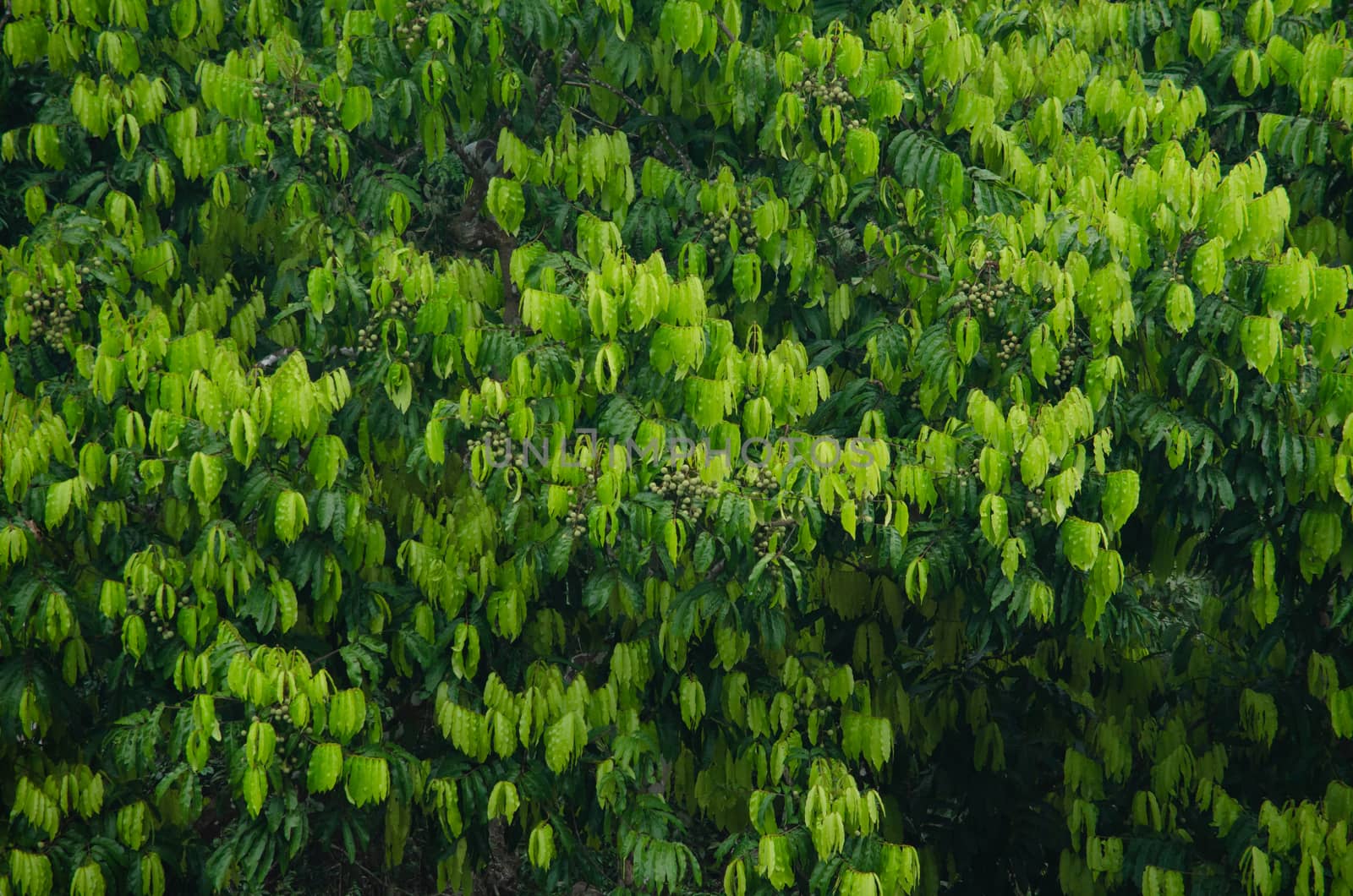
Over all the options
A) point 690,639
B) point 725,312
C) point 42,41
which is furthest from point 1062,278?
point 42,41

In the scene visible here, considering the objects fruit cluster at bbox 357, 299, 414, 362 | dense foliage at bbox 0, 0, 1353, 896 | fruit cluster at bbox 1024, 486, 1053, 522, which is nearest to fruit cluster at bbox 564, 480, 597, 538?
dense foliage at bbox 0, 0, 1353, 896

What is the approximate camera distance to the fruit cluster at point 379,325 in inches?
203

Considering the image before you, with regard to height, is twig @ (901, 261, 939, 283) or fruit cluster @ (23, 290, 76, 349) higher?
twig @ (901, 261, 939, 283)

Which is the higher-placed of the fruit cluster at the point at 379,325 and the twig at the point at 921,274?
the twig at the point at 921,274

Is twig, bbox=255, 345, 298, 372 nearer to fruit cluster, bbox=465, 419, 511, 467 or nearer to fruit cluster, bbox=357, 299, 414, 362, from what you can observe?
fruit cluster, bbox=357, 299, 414, 362

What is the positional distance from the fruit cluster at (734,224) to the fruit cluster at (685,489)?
3.22ft

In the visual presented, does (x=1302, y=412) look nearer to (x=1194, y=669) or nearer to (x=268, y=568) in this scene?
(x=1194, y=669)

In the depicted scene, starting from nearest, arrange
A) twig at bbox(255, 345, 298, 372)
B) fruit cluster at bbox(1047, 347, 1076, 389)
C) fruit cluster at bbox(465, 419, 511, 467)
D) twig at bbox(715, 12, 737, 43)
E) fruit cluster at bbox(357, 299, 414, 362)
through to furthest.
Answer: fruit cluster at bbox(465, 419, 511, 467) → fruit cluster at bbox(1047, 347, 1076, 389) → fruit cluster at bbox(357, 299, 414, 362) → twig at bbox(715, 12, 737, 43) → twig at bbox(255, 345, 298, 372)

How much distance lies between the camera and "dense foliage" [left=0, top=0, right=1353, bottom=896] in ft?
15.6

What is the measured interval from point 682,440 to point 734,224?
3.04 ft

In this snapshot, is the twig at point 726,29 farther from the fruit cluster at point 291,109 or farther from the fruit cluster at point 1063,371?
the fruit cluster at point 1063,371

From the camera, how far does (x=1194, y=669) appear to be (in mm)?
5848

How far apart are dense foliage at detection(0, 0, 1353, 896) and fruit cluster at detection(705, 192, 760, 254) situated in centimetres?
2

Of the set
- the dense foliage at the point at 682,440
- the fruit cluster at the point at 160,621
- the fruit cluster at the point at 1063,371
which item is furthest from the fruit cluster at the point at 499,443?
the fruit cluster at the point at 1063,371
